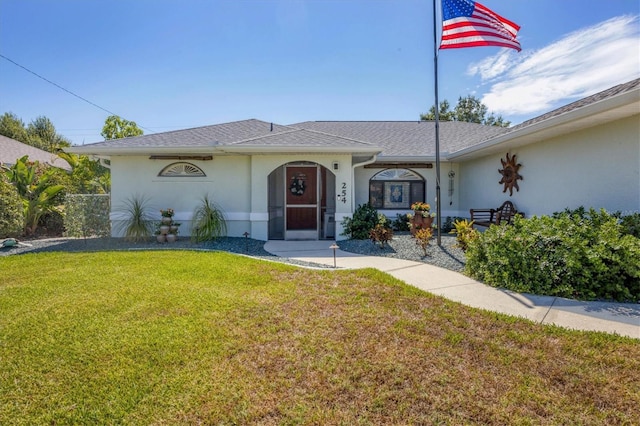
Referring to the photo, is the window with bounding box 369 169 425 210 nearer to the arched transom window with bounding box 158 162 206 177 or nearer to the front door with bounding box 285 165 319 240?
the front door with bounding box 285 165 319 240

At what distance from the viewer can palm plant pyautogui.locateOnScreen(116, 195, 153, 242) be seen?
927 centimetres

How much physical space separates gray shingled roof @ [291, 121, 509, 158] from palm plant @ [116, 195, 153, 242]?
316 inches

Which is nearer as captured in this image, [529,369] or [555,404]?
[555,404]

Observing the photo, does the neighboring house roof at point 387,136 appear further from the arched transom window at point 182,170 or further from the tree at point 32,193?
the tree at point 32,193

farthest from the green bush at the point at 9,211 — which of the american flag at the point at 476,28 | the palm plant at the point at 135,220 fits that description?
the american flag at the point at 476,28

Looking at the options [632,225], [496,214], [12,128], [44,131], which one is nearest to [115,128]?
[12,128]

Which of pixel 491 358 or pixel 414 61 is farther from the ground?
pixel 414 61

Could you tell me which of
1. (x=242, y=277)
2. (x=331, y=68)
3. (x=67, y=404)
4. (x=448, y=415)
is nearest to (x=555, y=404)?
(x=448, y=415)

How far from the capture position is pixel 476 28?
677cm

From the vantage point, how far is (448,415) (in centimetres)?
215

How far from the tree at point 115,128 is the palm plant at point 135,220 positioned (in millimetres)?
17470

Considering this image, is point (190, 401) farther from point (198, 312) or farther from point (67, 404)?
point (198, 312)

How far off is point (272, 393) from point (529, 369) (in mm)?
2200

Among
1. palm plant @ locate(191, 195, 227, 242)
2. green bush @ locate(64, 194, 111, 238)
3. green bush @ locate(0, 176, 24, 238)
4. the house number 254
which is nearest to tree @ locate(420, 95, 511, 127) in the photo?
the house number 254
